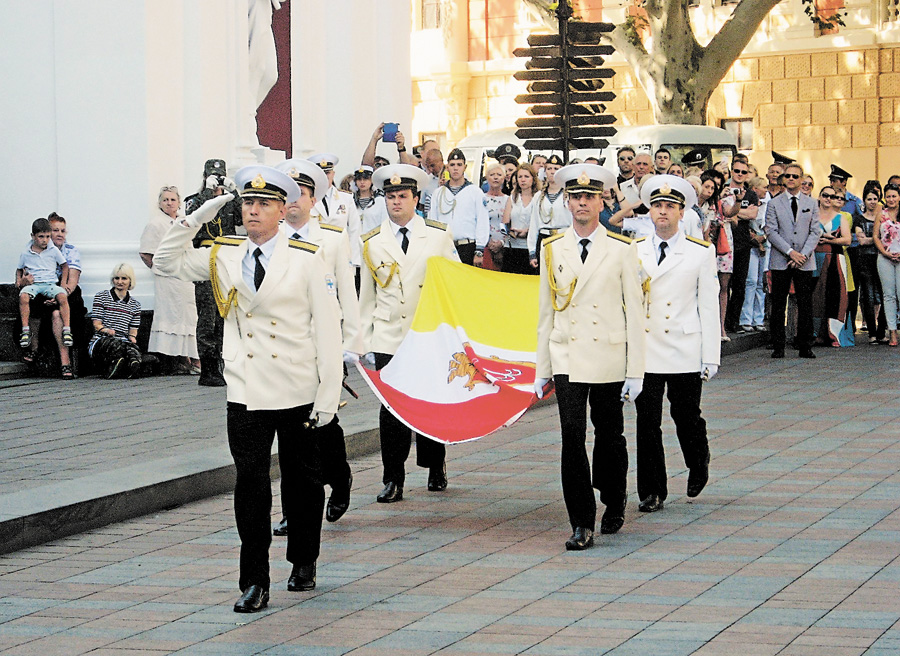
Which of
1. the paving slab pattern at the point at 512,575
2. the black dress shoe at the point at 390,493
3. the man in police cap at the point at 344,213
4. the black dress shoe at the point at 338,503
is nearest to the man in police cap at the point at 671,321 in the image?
the paving slab pattern at the point at 512,575

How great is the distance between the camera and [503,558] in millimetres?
7875

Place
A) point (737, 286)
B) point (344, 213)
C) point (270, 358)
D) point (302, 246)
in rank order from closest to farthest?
1. point (270, 358)
2. point (302, 246)
3. point (344, 213)
4. point (737, 286)

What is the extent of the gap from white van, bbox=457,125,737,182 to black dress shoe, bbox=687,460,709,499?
1554cm

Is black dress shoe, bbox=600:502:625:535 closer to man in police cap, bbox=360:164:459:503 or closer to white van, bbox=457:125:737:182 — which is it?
man in police cap, bbox=360:164:459:503

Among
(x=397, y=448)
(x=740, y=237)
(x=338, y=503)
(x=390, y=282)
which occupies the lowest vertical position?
(x=338, y=503)

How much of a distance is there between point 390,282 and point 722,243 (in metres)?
9.25

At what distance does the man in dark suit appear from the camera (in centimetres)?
1798

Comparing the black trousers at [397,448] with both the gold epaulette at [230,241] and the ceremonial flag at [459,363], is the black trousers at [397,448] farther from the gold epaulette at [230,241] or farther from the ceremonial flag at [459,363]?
the gold epaulette at [230,241]

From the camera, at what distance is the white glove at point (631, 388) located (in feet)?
27.0

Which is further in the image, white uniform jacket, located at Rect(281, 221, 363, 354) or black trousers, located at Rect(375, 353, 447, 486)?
black trousers, located at Rect(375, 353, 447, 486)

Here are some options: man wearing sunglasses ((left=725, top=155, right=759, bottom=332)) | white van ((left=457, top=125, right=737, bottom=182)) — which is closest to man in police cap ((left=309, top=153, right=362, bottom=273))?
man wearing sunglasses ((left=725, top=155, right=759, bottom=332))

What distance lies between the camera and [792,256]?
58.6ft

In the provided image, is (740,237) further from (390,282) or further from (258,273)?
(258,273)

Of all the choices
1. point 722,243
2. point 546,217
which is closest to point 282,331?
point 546,217
